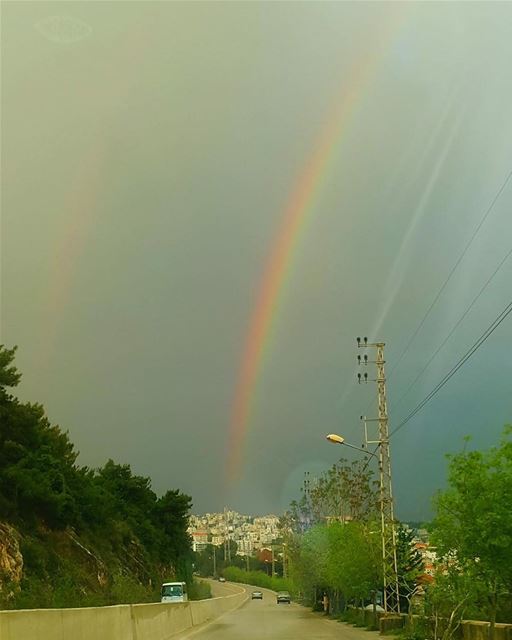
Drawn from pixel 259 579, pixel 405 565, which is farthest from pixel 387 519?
pixel 259 579

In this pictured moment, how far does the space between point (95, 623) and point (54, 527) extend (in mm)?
38930

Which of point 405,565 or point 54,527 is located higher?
point 54,527

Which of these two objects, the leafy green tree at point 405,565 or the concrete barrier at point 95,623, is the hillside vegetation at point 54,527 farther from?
the leafy green tree at point 405,565

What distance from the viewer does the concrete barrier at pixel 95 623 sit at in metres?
13.5

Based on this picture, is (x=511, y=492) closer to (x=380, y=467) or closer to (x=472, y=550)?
(x=472, y=550)

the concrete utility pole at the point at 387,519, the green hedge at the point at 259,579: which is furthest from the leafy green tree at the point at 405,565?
the green hedge at the point at 259,579

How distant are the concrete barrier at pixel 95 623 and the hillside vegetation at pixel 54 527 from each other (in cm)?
176

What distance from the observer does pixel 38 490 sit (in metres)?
51.8

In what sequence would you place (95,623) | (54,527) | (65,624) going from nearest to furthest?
(65,624)
(95,623)
(54,527)

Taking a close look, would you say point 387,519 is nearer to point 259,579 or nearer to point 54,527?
point 54,527

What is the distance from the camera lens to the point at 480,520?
64.2 ft

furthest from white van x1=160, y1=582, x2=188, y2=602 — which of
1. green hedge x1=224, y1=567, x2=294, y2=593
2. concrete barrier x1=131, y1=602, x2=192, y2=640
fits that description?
green hedge x1=224, y1=567, x2=294, y2=593

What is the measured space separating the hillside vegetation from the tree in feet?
34.0

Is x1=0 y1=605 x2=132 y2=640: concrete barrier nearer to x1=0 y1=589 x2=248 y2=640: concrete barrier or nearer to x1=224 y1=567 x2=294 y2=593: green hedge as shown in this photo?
x1=0 y1=589 x2=248 y2=640: concrete barrier
